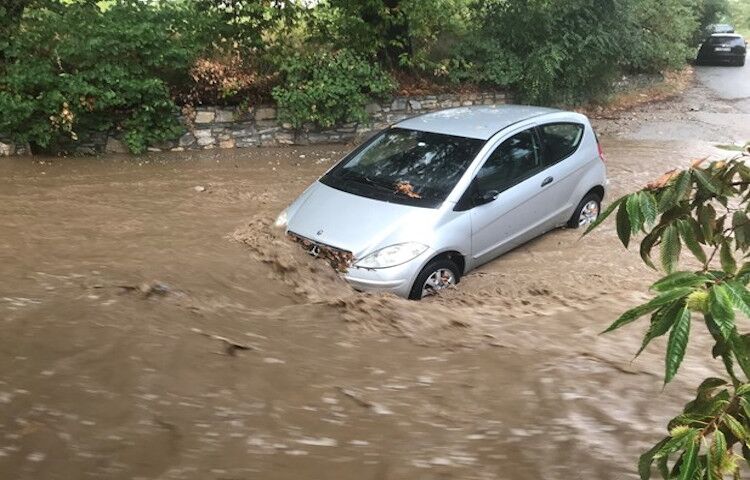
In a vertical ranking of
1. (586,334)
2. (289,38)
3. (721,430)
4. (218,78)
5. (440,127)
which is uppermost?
(289,38)

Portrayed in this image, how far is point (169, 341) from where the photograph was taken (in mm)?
3971

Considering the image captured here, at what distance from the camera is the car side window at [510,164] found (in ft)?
21.4

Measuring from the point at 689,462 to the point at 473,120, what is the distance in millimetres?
6029

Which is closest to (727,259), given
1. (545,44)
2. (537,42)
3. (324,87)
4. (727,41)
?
(324,87)

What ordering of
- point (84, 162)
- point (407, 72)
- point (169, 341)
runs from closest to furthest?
point (169, 341)
point (84, 162)
point (407, 72)

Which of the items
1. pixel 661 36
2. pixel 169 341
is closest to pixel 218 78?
pixel 169 341

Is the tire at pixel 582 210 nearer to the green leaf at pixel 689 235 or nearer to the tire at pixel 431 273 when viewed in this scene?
the tire at pixel 431 273

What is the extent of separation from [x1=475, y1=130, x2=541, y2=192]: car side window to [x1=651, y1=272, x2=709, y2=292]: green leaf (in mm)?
4762

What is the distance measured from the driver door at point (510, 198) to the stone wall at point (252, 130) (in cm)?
544

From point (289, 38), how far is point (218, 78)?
1.68 meters

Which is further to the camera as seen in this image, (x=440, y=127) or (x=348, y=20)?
(x=348, y=20)

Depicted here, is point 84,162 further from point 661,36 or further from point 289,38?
point 661,36

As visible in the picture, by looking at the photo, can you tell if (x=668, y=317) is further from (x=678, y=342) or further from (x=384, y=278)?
(x=384, y=278)

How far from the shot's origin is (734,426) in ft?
5.23
